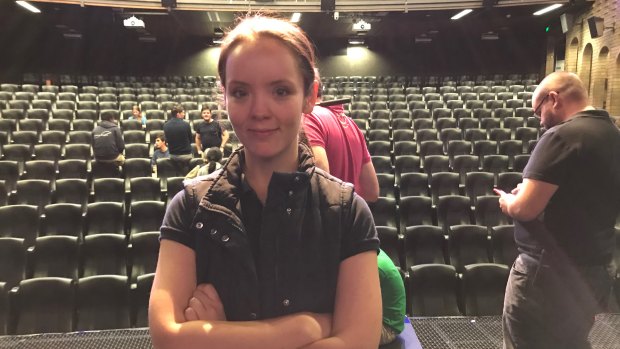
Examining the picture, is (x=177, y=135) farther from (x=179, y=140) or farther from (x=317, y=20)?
(x=317, y=20)

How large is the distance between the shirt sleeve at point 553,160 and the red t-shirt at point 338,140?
649mm

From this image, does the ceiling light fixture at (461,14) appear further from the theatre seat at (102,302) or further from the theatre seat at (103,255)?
the theatre seat at (102,302)

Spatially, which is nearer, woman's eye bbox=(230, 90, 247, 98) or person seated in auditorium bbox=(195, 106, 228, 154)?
woman's eye bbox=(230, 90, 247, 98)

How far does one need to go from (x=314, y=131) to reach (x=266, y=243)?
0.48 m

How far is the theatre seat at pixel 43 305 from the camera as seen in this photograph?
3240mm

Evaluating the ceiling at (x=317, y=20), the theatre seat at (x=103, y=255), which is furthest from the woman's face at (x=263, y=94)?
the ceiling at (x=317, y=20)

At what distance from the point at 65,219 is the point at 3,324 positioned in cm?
131

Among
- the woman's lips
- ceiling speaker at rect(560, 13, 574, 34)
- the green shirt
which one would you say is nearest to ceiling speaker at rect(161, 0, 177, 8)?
ceiling speaker at rect(560, 13, 574, 34)

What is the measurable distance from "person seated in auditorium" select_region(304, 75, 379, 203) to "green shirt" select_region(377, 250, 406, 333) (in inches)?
8.4

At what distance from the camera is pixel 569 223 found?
1.62 meters

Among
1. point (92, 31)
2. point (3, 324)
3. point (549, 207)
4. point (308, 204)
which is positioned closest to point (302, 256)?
point (308, 204)

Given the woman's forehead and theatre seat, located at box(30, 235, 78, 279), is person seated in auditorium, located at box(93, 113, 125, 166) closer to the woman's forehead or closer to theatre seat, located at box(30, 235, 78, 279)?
theatre seat, located at box(30, 235, 78, 279)

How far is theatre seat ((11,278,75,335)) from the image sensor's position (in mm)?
3240

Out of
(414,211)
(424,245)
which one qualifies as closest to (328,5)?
(414,211)
